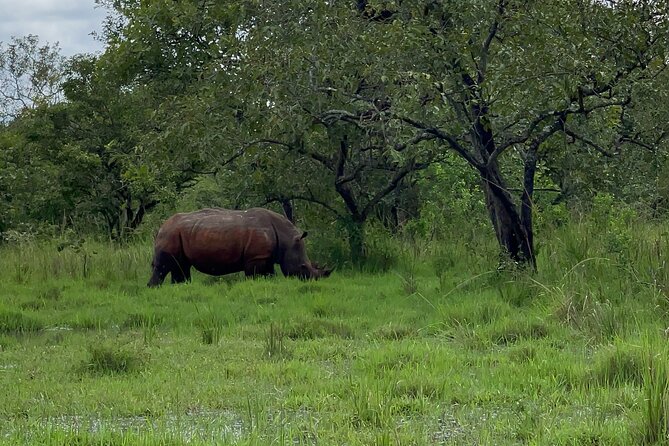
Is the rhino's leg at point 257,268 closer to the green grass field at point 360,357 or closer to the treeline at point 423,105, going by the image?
the green grass field at point 360,357

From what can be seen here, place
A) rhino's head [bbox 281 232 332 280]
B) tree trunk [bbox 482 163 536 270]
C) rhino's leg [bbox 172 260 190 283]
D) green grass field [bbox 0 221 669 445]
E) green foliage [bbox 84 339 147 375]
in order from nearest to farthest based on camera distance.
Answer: green grass field [bbox 0 221 669 445] < green foliage [bbox 84 339 147 375] < tree trunk [bbox 482 163 536 270] < rhino's head [bbox 281 232 332 280] < rhino's leg [bbox 172 260 190 283]

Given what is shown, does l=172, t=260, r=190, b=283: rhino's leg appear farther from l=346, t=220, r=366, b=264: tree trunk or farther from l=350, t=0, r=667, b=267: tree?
l=350, t=0, r=667, b=267: tree

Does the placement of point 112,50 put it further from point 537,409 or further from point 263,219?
point 537,409

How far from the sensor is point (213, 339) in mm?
7473

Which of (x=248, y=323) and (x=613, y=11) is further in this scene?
(x=613, y=11)

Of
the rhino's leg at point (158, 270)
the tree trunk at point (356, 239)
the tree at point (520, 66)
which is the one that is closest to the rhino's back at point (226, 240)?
the rhino's leg at point (158, 270)

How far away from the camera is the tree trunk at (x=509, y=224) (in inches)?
408

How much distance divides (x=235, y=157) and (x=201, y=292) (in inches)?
78.6

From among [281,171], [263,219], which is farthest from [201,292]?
[281,171]

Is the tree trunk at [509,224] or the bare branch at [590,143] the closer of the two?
the bare branch at [590,143]

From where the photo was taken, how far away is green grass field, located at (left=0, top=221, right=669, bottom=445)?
4.61m

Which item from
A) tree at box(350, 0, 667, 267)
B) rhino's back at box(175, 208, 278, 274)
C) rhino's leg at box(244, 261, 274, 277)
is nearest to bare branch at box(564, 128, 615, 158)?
tree at box(350, 0, 667, 267)

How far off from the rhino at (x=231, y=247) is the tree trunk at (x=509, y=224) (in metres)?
2.64

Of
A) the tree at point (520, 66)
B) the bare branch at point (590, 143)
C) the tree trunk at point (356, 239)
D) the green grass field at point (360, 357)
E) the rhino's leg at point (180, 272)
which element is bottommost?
the green grass field at point (360, 357)
